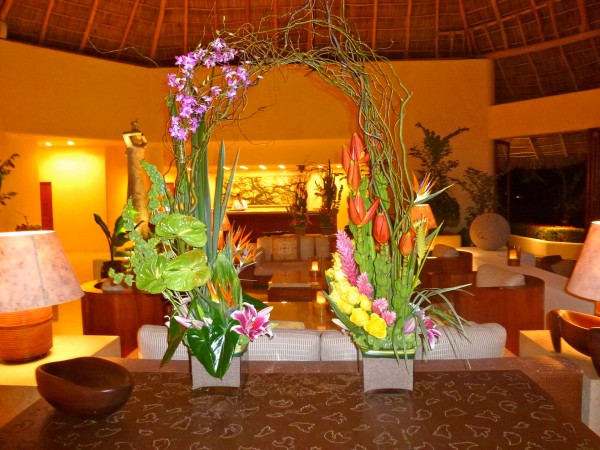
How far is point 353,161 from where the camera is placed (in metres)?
1.67

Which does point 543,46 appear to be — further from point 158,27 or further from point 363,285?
point 363,285

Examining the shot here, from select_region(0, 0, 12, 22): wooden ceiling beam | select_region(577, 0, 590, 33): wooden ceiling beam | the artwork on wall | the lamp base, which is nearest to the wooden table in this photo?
the lamp base

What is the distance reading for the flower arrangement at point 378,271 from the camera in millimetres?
1646

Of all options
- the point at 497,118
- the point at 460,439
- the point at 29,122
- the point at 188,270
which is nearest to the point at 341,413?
the point at 460,439

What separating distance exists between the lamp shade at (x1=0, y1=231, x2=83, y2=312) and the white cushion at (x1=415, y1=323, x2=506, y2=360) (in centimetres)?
163

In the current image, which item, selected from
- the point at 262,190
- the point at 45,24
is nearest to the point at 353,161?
the point at 45,24

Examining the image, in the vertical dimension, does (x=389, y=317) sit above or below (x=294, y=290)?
above

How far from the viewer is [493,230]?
7777 millimetres

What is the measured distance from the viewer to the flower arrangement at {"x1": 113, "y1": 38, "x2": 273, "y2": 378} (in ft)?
5.20

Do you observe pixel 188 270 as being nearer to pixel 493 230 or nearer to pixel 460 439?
pixel 460 439

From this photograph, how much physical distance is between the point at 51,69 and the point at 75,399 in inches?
360

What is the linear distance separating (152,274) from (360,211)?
0.65 meters

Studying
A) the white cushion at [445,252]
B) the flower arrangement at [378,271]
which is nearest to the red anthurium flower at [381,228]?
the flower arrangement at [378,271]

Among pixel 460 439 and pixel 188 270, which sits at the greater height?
pixel 188 270
